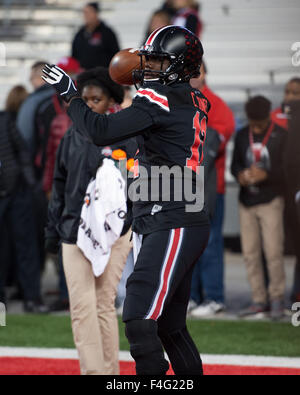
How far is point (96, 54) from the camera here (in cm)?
1125

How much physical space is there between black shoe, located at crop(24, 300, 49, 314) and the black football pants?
397 centimetres

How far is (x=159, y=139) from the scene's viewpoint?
12.6 ft

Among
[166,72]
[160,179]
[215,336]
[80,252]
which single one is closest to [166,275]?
[160,179]

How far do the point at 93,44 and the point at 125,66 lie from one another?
279 inches

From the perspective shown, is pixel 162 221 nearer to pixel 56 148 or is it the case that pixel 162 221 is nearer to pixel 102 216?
pixel 102 216

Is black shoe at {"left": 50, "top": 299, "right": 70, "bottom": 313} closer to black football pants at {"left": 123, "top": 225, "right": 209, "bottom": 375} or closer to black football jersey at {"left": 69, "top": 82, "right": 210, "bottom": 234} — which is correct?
A: black football pants at {"left": 123, "top": 225, "right": 209, "bottom": 375}

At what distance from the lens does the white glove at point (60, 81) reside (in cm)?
391

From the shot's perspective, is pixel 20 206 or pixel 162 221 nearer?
pixel 162 221

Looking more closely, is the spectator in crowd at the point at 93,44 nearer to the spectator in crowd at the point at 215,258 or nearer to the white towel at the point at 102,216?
the spectator in crowd at the point at 215,258

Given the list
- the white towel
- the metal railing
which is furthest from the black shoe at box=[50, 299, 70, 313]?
the metal railing

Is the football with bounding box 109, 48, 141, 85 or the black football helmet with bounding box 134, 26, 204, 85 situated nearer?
the black football helmet with bounding box 134, 26, 204, 85

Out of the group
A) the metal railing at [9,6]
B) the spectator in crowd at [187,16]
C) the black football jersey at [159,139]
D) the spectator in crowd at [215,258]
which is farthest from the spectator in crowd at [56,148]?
the metal railing at [9,6]

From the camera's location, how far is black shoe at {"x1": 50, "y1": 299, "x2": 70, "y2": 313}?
25.9ft
